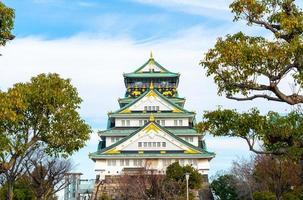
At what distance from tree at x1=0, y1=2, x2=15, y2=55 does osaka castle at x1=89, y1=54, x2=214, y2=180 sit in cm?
5025

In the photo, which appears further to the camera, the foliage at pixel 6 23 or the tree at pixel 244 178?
the tree at pixel 244 178

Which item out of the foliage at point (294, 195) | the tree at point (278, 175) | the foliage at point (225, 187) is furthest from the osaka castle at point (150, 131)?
the foliage at point (294, 195)

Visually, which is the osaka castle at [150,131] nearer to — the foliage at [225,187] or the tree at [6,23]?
the foliage at [225,187]

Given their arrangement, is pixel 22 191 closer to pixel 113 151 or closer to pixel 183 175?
pixel 183 175

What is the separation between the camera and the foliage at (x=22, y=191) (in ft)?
164

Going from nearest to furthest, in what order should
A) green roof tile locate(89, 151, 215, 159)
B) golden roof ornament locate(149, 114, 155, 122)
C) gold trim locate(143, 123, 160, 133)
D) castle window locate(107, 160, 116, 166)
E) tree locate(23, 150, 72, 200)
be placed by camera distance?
1. tree locate(23, 150, 72, 200)
2. green roof tile locate(89, 151, 215, 159)
3. gold trim locate(143, 123, 160, 133)
4. castle window locate(107, 160, 116, 166)
5. golden roof ornament locate(149, 114, 155, 122)

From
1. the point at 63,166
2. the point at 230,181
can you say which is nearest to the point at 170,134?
the point at 230,181

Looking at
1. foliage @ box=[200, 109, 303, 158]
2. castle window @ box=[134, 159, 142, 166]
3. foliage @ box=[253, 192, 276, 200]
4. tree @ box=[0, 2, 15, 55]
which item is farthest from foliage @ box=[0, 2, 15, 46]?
castle window @ box=[134, 159, 142, 166]

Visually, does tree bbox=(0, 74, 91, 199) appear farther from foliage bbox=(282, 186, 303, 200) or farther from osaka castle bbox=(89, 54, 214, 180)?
osaka castle bbox=(89, 54, 214, 180)

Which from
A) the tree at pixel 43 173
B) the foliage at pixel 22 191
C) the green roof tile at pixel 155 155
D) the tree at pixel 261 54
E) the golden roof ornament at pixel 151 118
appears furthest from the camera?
the golden roof ornament at pixel 151 118

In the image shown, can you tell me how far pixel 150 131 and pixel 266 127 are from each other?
5691 cm

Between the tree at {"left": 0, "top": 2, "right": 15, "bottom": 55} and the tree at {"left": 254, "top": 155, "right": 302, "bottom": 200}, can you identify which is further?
the tree at {"left": 254, "top": 155, "right": 302, "bottom": 200}

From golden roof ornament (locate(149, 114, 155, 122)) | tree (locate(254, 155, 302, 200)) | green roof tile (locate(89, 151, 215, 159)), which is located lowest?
tree (locate(254, 155, 302, 200))

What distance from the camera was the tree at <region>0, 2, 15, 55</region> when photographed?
1524 centimetres
